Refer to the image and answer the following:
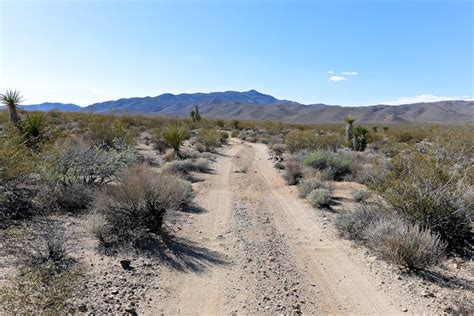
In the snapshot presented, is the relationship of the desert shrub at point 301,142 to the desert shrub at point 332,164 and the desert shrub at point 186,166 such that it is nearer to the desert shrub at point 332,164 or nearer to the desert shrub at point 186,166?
the desert shrub at point 332,164

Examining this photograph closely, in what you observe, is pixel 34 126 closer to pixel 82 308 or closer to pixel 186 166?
pixel 186 166

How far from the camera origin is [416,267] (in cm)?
602

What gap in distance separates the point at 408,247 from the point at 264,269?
2.46 metres

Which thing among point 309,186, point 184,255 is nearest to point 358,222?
point 184,255

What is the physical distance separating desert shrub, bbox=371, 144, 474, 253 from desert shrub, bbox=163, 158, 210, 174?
8.86 metres

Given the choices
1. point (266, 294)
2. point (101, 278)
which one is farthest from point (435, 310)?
point (101, 278)

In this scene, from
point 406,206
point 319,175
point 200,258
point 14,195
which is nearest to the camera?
point 200,258

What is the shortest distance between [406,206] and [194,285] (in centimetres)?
469

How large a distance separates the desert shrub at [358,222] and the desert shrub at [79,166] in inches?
235

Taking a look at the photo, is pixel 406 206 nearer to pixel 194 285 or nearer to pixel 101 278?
pixel 194 285

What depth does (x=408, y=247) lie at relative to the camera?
237 inches

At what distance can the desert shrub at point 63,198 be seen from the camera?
8312mm

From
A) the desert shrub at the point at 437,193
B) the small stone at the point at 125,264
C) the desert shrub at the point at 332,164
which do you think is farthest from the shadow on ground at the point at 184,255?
the desert shrub at the point at 332,164

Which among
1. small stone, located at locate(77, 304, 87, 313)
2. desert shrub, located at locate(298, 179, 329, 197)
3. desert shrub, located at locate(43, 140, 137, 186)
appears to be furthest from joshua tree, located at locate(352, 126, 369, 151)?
small stone, located at locate(77, 304, 87, 313)
